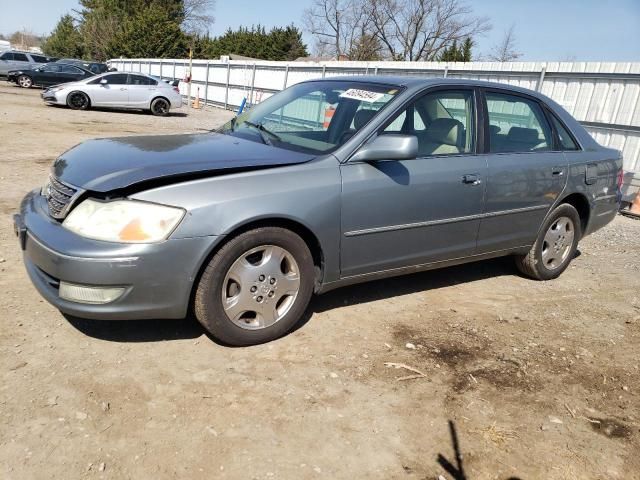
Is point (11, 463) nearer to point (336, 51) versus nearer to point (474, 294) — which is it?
point (474, 294)

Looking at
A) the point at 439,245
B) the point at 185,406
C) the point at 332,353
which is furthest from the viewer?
the point at 439,245

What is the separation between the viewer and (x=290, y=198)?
315 cm

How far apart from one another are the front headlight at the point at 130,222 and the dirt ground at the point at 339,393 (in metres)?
0.72

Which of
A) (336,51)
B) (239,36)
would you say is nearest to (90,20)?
(239,36)

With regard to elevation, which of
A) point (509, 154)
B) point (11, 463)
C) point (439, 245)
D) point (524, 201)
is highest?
point (509, 154)

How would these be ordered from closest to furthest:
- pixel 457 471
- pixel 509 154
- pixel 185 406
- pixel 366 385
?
pixel 457 471
pixel 185 406
pixel 366 385
pixel 509 154

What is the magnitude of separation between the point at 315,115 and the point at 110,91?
16.7 meters

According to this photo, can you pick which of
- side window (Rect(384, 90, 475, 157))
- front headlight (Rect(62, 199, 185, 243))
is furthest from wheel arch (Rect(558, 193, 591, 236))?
front headlight (Rect(62, 199, 185, 243))

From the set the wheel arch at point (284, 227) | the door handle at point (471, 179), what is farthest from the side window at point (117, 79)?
the wheel arch at point (284, 227)

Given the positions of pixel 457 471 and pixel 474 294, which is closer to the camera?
pixel 457 471

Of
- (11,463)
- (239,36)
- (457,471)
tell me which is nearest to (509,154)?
(457,471)

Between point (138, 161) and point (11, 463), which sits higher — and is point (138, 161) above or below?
above

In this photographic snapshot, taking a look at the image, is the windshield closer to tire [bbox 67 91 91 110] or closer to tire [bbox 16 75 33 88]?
tire [bbox 67 91 91 110]

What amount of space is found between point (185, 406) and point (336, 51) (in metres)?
58.6
